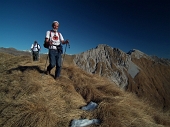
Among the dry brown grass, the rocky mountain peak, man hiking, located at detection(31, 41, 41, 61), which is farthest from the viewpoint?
the rocky mountain peak

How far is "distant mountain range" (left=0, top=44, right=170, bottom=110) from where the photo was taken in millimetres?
133125

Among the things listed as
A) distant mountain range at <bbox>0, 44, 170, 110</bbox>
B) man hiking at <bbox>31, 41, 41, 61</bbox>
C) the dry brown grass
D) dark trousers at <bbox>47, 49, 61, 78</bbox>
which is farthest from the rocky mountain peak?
the dry brown grass

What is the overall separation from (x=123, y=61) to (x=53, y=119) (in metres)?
167

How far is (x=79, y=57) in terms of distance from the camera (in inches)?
6353

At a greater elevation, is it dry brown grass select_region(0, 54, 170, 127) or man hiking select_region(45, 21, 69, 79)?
man hiking select_region(45, 21, 69, 79)

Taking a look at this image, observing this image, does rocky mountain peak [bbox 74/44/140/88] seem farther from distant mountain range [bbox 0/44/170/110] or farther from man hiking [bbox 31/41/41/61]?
man hiking [bbox 31/41/41/61]

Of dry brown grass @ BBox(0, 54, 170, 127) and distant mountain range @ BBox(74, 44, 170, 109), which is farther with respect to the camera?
distant mountain range @ BBox(74, 44, 170, 109)

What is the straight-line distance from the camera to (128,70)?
15588cm

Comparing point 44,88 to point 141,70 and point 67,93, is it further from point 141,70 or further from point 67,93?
point 141,70

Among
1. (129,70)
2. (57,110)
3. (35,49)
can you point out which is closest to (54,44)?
(57,110)

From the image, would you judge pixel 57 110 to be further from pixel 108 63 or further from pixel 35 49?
pixel 108 63

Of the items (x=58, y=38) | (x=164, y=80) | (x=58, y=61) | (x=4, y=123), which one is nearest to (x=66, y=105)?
(x=4, y=123)

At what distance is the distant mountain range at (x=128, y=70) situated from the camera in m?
133

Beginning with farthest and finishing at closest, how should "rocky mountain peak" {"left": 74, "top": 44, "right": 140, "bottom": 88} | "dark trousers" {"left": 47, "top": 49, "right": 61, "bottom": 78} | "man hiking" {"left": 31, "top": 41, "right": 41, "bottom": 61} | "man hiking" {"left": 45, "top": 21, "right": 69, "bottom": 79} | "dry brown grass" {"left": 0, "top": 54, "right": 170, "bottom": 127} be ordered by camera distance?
"rocky mountain peak" {"left": 74, "top": 44, "right": 140, "bottom": 88}, "man hiking" {"left": 31, "top": 41, "right": 41, "bottom": 61}, "dark trousers" {"left": 47, "top": 49, "right": 61, "bottom": 78}, "man hiking" {"left": 45, "top": 21, "right": 69, "bottom": 79}, "dry brown grass" {"left": 0, "top": 54, "right": 170, "bottom": 127}
